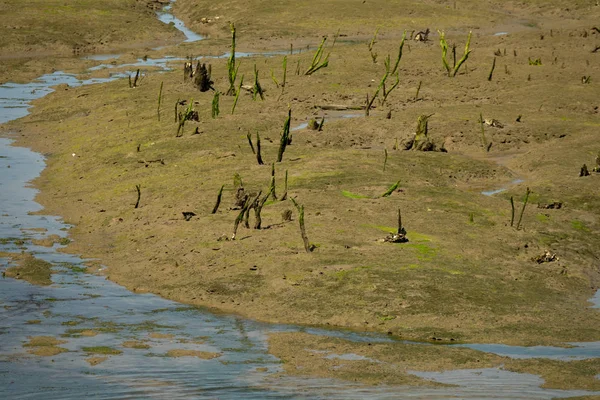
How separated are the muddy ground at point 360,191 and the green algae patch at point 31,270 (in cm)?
84

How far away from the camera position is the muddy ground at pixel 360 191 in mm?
12695

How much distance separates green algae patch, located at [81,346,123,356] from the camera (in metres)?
10.8

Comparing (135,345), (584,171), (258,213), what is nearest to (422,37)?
(584,171)

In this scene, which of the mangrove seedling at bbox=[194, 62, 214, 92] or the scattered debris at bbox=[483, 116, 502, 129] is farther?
the mangrove seedling at bbox=[194, 62, 214, 92]

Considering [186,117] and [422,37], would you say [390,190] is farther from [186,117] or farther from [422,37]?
[422,37]

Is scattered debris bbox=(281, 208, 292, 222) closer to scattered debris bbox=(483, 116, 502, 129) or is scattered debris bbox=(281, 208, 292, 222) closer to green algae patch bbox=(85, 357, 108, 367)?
green algae patch bbox=(85, 357, 108, 367)

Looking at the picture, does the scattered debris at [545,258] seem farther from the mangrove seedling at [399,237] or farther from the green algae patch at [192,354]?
the green algae patch at [192,354]

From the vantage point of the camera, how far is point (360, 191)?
16938 millimetres

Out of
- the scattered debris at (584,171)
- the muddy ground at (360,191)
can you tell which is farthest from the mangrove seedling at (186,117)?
the scattered debris at (584,171)

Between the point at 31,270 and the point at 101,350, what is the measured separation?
374 centimetres

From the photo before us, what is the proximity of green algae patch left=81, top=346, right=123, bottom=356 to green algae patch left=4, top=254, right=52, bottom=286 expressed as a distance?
294 cm

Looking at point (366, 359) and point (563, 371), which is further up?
point (563, 371)

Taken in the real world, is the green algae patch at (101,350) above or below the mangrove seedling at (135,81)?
above

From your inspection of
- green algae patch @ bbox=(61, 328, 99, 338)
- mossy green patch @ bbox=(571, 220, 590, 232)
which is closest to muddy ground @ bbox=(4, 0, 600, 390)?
mossy green patch @ bbox=(571, 220, 590, 232)
